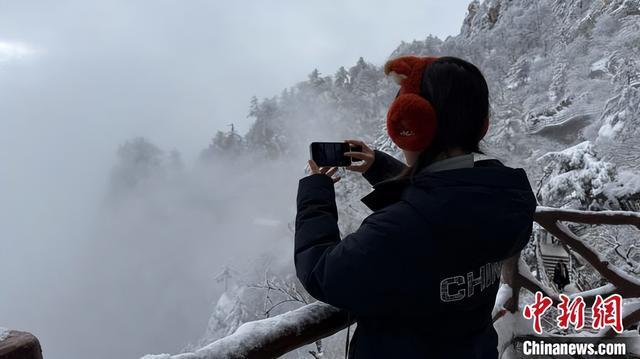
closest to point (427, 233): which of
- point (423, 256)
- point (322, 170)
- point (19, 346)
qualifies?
point (423, 256)

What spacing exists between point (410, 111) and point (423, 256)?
0.96ft

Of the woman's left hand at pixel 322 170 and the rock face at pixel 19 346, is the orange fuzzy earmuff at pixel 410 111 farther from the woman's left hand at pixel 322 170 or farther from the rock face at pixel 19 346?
the rock face at pixel 19 346

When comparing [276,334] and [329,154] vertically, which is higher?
[329,154]

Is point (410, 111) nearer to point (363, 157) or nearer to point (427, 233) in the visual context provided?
point (427, 233)

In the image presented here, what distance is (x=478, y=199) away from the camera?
0.80m

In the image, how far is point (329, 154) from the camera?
3.71 feet

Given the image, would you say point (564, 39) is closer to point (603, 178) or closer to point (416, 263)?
point (603, 178)

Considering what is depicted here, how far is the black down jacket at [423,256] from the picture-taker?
78 cm

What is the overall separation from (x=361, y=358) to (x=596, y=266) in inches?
68.3

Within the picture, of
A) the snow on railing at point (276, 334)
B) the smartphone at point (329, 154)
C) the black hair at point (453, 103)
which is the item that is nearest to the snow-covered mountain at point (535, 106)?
the black hair at point (453, 103)

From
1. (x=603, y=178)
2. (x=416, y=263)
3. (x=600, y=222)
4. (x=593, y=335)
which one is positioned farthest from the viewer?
(x=603, y=178)

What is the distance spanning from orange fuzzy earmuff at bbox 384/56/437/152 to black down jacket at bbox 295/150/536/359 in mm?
84

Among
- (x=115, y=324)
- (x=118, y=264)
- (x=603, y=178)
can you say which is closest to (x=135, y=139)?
(x=118, y=264)

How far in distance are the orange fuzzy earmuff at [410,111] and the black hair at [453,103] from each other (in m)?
0.02
